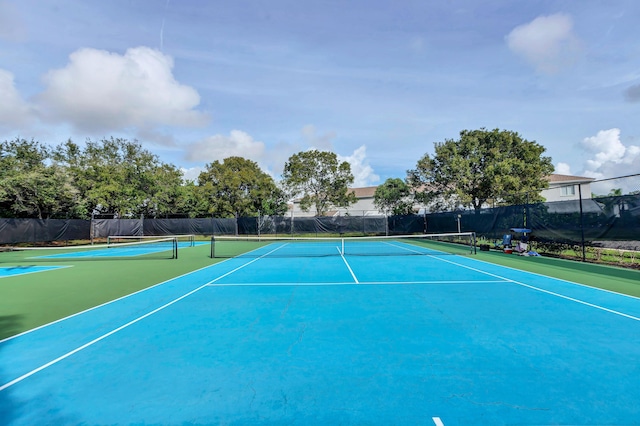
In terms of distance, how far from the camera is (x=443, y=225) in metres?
23.3

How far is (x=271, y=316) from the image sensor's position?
569cm

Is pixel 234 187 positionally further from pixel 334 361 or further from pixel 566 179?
pixel 566 179

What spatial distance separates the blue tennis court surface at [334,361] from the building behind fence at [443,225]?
531cm

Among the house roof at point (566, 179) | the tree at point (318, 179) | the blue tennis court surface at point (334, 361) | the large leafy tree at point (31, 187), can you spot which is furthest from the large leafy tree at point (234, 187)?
the house roof at point (566, 179)

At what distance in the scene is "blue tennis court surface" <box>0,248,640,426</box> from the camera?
2.90 meters

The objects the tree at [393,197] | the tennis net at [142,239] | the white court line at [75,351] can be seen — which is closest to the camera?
the white court line at [75,351]

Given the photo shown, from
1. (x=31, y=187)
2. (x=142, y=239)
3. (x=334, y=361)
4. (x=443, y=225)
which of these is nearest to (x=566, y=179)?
(x=443, y=225)

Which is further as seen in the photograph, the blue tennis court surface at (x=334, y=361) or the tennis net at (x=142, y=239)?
the tennis net at (x=142, y=239)

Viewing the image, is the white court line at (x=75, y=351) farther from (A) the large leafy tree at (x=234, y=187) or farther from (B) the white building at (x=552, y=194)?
(A) the large leafy tree at (x=234, y=187)

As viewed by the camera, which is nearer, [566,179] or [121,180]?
[121,180]

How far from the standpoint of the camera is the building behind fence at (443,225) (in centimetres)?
1081

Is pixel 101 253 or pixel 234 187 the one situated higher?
pixel 234 187

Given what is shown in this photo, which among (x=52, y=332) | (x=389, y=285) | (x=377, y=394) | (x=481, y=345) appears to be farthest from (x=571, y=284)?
(x=52, y=332)

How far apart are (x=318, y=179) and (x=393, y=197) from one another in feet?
35.4
